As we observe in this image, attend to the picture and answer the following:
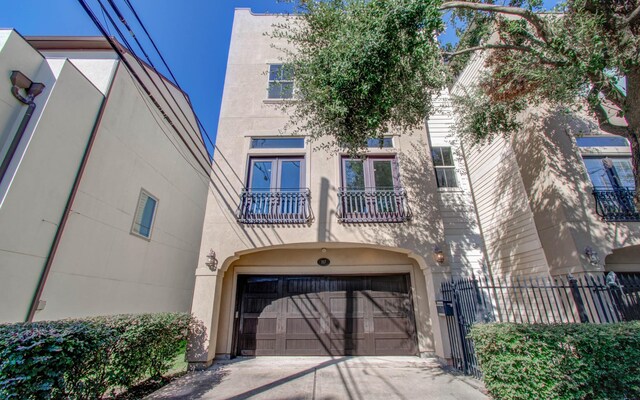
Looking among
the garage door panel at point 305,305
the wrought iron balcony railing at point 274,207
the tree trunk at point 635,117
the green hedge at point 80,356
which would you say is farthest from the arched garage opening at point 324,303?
the tree trunk at point 635,117

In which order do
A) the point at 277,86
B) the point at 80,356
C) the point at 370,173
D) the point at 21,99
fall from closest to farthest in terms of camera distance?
the point at 80,356 → the point at 21,99 → the point at 370,173 → the point at 277,86

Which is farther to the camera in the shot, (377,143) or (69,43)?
(69,43)

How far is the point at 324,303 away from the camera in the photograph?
7.55 meters

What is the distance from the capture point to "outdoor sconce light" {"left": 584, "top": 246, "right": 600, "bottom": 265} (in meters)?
6.25

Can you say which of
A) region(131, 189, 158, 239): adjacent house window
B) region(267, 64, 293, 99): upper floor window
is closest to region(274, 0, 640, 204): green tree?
region(267, 64, 293, 99): upper floor window

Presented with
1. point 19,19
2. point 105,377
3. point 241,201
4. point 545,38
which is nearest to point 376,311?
point 241,201

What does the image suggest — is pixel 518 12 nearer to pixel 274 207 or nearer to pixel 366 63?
pixel 366 63

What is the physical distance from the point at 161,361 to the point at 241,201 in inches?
152

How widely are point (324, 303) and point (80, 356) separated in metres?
5.37

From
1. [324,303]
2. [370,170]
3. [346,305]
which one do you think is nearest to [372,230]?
[370,170]

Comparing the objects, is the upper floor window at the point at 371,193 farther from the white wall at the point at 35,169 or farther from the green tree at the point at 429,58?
the white wall at the point at 35,169

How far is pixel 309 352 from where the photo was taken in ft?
23.5

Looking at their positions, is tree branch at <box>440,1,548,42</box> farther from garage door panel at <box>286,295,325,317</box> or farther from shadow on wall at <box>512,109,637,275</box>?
garage door panel at <box>286,295,325,317</box>

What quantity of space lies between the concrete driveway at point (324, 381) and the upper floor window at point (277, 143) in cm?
584
